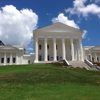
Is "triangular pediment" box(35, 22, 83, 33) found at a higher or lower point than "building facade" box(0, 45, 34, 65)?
higher

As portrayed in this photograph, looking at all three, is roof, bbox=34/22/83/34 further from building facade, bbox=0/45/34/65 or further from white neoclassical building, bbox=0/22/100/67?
building facade, bbox=0/45/34/65

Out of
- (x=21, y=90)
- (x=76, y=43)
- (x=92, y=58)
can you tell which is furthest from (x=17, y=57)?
(x=21, y=90)

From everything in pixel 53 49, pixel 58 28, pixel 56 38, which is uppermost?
pixel 58 28

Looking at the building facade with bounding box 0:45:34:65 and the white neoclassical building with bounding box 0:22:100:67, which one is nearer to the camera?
the white neoclassical building with bounding box 0:22:100:67

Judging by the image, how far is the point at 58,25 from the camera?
66.5 m

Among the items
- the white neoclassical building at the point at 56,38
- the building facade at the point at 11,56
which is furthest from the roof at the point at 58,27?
the building facade at the point at 11,56

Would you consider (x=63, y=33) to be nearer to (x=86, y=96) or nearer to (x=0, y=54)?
(x=0, y=54)

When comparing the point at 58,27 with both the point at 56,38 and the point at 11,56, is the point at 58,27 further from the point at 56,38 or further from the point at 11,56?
the point at 11,56

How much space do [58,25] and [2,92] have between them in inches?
2125

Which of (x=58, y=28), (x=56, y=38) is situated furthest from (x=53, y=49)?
(x=58, y=28)

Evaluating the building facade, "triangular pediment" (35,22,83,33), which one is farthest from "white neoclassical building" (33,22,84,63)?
the building facade

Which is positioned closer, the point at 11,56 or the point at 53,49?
the point at 53,49

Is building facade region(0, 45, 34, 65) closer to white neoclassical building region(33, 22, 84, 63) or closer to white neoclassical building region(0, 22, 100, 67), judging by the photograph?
white neoclassical building region(0, 22, 100, 67)

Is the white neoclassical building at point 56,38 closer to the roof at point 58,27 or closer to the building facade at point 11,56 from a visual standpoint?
the roof at point 58,27
